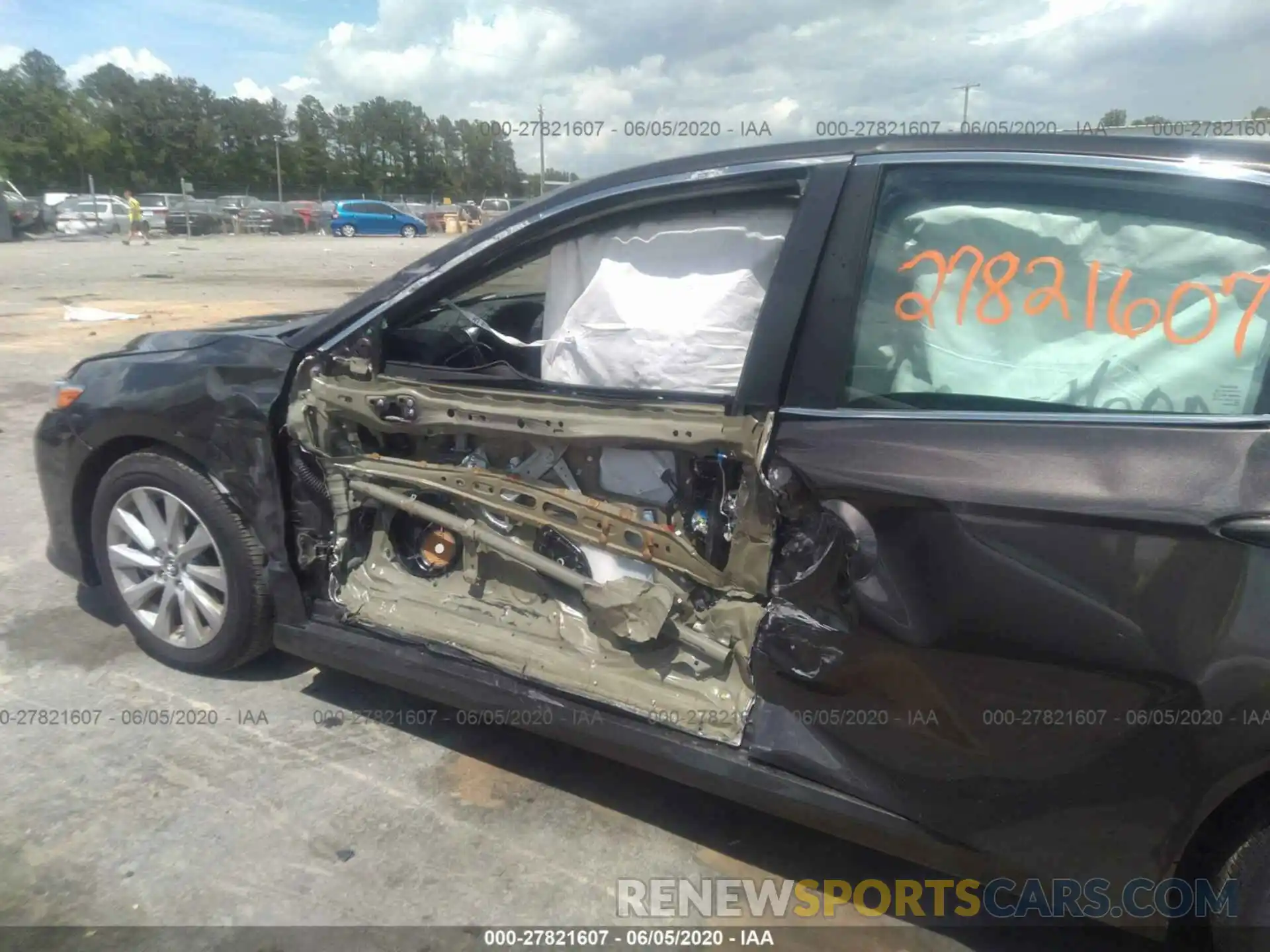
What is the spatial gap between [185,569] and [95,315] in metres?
10.9

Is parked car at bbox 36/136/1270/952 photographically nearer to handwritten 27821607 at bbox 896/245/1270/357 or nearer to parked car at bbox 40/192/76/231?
handwritten 27821607 at bbox 896/245/1270/357

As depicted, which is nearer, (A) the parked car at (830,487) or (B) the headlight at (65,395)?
(A) the parked car at (830,487)

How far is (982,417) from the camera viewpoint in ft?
6.81

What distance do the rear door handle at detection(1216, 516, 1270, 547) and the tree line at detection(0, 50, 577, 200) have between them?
59744 millimetres

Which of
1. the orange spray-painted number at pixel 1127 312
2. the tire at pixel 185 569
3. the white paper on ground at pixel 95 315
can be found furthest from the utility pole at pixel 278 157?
the orange spray-painted number at pixel 1127 312

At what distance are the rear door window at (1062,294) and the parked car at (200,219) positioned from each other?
39719 millimetres

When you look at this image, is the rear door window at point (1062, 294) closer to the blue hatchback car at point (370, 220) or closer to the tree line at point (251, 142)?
the blue hatchback car at point (370, 220)

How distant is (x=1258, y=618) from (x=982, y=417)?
2.08 feet

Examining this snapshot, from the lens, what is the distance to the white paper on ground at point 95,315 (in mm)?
12273

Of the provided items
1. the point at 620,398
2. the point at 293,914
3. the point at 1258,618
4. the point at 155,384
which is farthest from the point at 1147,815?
the point at 155,384

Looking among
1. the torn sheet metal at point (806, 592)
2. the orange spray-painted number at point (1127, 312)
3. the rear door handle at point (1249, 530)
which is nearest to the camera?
the rear door handle at point (1249, 530)

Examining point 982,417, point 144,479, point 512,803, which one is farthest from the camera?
point 144,479

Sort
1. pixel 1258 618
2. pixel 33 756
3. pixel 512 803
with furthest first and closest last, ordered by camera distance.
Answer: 1. pixel 33 756
2. pixel 512 803
3. pixel 1258 618

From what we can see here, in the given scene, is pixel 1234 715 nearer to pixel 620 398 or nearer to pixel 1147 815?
pixel 1147 815
